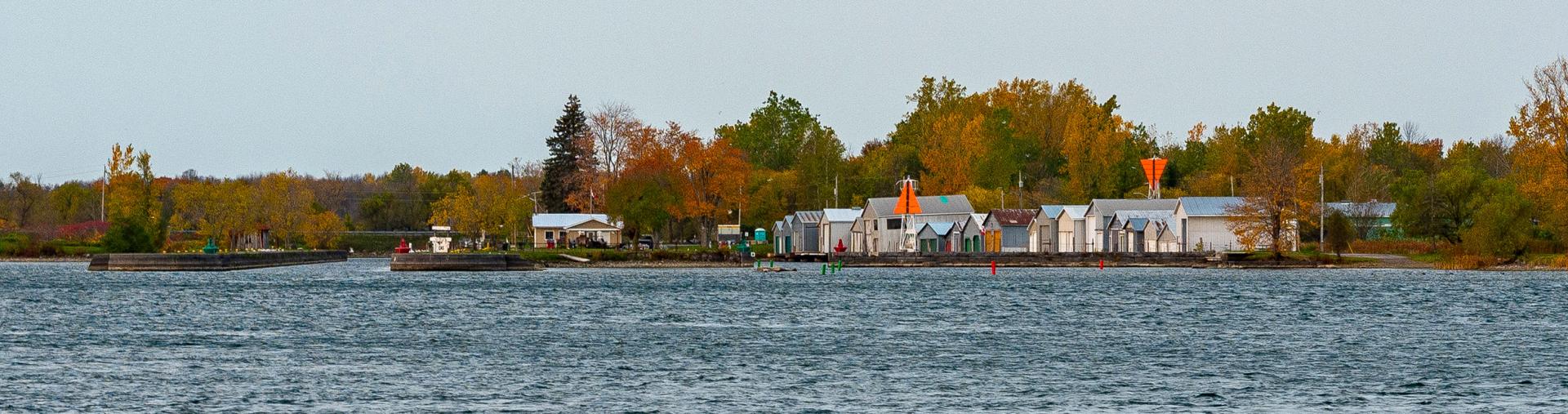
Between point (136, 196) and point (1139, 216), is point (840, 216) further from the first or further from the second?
point (136, 196)

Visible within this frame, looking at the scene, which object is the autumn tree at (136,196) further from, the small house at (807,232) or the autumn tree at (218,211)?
the small house at (807,232)

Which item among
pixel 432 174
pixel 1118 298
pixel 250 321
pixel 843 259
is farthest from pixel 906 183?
pixel 432 174

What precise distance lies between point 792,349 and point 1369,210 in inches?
2917

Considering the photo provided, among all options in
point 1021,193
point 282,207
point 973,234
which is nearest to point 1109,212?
point 973,234

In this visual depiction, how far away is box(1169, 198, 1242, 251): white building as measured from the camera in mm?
96000

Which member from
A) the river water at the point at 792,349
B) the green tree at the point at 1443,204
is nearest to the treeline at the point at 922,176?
the green tree at the point at 1443,204

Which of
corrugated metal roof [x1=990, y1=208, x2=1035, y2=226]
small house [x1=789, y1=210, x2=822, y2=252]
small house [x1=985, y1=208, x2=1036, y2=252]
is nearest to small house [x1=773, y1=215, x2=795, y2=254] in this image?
small house [x1=789, y1=210, x2=822, y2=252]

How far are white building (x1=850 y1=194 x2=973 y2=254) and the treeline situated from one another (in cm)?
689

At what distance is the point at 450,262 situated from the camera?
9125 cm

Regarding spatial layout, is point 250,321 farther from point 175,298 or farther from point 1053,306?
point 1053,306

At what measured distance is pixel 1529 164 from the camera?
254 ft

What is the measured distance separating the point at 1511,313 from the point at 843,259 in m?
61.0

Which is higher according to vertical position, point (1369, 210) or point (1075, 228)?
point (1369, 210)

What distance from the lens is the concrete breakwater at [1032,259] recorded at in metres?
95.0
